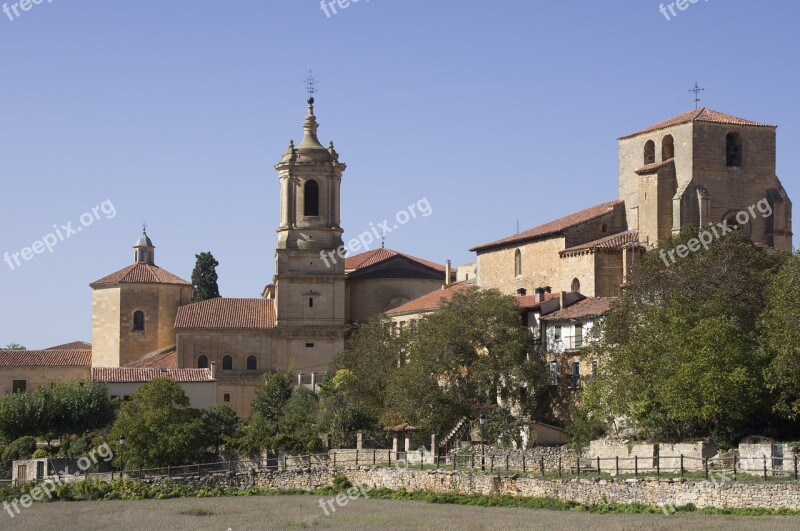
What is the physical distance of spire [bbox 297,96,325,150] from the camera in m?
93.3

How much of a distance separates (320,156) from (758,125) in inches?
1063

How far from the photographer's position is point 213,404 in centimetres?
8200

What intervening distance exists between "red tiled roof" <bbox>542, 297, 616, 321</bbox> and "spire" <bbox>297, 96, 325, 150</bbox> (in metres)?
25.8

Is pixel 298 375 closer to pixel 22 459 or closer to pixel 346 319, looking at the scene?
pixel 346 319

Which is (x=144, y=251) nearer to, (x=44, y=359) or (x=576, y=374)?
(x=44, y=359)

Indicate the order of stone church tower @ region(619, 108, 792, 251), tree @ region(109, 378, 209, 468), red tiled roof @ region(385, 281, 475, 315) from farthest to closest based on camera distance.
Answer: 1. red tiled roof @ region(385, 281, 475, 315)
2. stone church tower @ region(619, 108, 792, 251)
3. tree @ region(109, 378, 209, 468)

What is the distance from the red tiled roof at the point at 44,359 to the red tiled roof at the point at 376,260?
1617 centimetres

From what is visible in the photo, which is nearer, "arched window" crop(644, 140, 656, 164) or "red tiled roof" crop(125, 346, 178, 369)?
"arched window" crop(644, 140, 656, 164)

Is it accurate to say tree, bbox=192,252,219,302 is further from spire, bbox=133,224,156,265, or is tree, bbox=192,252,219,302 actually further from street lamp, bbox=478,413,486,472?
street lamp, bbox=478,413,486,472

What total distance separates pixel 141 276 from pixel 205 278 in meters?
7.28

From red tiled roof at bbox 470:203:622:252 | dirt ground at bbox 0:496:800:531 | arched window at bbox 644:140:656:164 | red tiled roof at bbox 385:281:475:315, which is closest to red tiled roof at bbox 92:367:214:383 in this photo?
red tiled roof at bbox 385:281:475:315

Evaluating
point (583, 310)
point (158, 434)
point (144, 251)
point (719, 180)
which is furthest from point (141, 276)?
point (719, 180)

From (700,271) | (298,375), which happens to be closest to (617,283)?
(700,271)

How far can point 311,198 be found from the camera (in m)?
92.2
